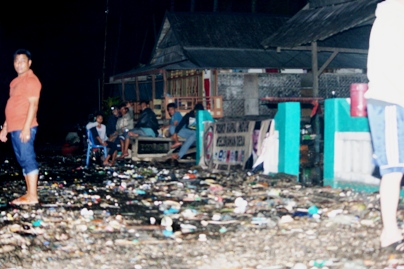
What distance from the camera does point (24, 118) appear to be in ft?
22.5

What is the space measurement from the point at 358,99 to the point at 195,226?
2997 mm

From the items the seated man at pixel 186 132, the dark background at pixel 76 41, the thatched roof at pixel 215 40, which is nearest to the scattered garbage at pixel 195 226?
the seated man at pixel 186 132

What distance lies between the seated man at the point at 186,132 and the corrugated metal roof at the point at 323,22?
214 inches

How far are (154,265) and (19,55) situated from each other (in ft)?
12.8

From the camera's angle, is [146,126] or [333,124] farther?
[146,126]

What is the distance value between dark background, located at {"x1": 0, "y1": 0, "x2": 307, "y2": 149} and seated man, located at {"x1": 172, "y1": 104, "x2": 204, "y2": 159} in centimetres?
1992

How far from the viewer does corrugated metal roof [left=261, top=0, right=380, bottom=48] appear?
1611 centimetres

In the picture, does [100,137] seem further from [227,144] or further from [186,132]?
[227,144]

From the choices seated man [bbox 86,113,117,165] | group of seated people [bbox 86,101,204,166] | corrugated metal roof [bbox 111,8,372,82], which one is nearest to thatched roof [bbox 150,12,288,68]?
corrugated metal roof [bbox 111,8,372,82]

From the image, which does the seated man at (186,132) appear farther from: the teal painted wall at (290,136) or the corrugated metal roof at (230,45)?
the corrugated metal roof at (230,45)

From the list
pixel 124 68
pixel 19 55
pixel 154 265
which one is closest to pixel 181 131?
pixel 19 55

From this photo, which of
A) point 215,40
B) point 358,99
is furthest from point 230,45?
point 358,99

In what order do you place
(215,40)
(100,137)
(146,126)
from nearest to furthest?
(100,137)
(146,126)
(215,40)

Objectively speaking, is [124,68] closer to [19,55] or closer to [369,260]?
[19,55]
